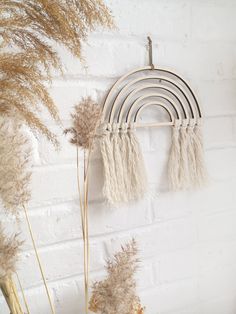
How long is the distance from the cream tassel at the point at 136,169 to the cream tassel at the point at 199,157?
16 cm

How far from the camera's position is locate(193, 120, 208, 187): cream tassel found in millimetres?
887

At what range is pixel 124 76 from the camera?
0.80 metres

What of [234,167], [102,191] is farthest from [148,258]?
[234,167]

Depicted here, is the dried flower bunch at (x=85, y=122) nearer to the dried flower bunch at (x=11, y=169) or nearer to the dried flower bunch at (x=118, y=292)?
the dried flower bunch at (x=11, y=169)

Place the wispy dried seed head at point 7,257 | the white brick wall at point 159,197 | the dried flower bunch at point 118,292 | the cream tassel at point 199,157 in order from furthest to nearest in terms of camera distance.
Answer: the cream tassel at point 199,157, the white brick wall at point 159,197, the dried flower bunch at point 118,292, the wispy dried seed head at point 7,257

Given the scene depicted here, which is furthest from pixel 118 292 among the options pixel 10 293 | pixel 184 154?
pixel 184 154

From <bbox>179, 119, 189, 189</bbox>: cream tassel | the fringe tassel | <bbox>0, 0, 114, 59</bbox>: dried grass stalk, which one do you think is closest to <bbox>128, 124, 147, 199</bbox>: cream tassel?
the fringe tassel

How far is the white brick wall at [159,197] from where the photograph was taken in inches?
30.9

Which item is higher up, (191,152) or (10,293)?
(191,152)

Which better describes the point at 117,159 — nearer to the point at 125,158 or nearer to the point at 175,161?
the point at 125,158

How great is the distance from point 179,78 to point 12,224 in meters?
0.54

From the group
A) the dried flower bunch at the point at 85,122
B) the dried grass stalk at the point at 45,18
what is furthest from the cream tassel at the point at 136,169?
the dried grass stalk at the point at 45,18

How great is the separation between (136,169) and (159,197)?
13cm

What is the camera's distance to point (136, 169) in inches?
32.3
